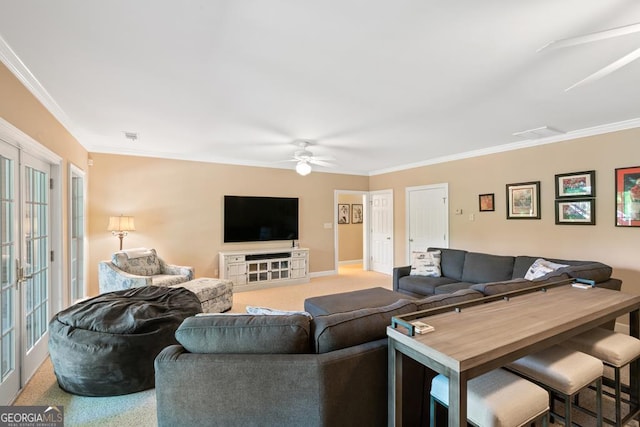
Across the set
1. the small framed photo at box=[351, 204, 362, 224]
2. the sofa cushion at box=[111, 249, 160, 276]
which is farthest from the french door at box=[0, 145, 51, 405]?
the small framed photo at box=[351, 204, 362, 224]

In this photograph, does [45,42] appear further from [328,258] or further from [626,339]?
[328,258]

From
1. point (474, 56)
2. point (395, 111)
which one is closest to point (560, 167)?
point (395, 111)

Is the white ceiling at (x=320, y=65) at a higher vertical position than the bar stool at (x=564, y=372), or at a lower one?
higher

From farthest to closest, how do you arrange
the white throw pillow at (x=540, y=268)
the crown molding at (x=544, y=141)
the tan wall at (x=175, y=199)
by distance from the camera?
the tan wall at (x=175, y=199) → the crown molding at (x=544, y=141) → the white throw pillow at (x=540, y=268)

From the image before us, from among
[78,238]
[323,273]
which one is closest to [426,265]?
[323,273]

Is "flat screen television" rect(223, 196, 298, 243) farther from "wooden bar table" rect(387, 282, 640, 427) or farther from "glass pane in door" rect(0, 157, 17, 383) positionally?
"wooden bar table" rect(387, 282, 640, 427)

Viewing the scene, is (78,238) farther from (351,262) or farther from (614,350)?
(351,262)

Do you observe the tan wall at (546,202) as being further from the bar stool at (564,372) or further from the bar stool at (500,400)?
the bar stool at (500,400)

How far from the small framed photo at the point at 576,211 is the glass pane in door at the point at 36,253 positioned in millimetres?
5900

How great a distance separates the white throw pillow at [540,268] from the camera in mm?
3198

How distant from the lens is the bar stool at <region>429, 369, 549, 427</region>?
→ 1215 mm

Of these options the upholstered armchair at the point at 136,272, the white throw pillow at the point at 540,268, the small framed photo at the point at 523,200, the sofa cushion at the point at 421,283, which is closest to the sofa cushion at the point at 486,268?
the sofa cushion at the point at 421,283

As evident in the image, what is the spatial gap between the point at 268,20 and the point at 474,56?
143 cm

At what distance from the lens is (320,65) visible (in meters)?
2.11
